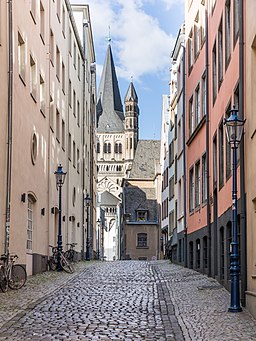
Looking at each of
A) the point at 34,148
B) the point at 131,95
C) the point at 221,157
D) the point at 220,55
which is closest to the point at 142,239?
the point at 34,148

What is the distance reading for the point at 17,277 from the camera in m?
18.0

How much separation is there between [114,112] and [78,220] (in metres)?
122

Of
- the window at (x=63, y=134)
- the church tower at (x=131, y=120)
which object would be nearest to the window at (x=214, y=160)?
the window at (x=63, y=134)

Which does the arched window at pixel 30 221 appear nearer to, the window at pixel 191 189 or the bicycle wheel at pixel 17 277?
the bicycle wheel at pixel 17 277

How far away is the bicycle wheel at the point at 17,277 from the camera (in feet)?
56.9

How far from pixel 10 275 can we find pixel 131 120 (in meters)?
148

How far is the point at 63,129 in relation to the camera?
33875 mm

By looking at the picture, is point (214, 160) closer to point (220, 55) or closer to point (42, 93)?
point (220, 55)

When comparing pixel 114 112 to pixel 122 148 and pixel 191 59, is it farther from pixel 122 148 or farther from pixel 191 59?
pixel 191 59

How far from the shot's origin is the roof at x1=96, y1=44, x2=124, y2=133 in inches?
6093

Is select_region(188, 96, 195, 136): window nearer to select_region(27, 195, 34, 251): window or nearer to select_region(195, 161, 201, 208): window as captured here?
select_region(195, 161, 201, 208): window

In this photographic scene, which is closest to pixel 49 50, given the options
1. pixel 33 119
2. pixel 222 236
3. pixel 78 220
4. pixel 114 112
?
pixel 33 119

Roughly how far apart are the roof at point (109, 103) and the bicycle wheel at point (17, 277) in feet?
452

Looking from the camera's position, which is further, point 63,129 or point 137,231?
point 137,231
